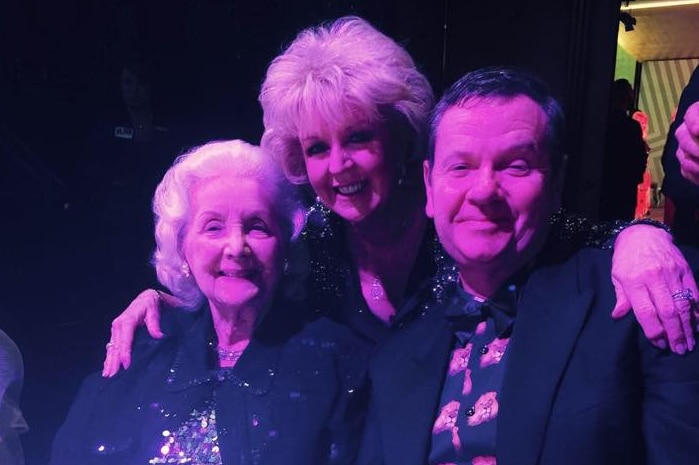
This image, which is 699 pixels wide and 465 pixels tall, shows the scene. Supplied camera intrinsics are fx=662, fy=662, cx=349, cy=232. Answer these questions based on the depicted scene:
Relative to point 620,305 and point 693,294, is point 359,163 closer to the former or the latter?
point 620,305

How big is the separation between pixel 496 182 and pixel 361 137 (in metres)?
0.40

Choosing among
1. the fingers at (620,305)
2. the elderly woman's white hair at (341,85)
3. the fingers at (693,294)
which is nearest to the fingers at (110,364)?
the elderly woman's white hair at (341,85)

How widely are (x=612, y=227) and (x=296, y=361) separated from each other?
2.86 feet

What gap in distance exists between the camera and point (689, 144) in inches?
55.1

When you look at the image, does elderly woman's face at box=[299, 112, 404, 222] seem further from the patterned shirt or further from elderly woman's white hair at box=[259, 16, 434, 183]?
the patterned shirt

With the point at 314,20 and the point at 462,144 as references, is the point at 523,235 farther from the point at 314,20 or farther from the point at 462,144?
the point at 314,20

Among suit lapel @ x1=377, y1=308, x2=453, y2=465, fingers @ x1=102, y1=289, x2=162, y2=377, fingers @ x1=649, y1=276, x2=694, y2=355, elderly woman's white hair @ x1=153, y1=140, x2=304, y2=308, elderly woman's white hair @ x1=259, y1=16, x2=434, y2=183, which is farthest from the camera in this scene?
fingers @ x1=102, y1=289, x2=162, y2=377

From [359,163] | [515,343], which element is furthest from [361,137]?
[515,343]

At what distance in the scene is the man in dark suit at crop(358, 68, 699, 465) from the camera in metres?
1.29

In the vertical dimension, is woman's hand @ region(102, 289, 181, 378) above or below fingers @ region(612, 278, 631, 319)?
below

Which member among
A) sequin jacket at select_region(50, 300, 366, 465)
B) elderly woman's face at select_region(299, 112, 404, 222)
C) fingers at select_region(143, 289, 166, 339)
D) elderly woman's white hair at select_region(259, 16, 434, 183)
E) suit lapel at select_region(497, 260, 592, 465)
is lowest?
sequin jacket at select_region(50, 300, 366, 465)

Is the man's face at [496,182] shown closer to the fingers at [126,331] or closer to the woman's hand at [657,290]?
the woman's hand at [657,290]

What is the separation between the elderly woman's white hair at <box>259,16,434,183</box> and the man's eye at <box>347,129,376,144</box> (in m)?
0.04

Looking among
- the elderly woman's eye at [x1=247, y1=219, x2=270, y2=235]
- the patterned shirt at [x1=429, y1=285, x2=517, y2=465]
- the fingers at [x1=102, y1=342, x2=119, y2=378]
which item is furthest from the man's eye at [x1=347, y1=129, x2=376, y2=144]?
the fingers at [x1=102, y1=342, x2=119, y2=378]
